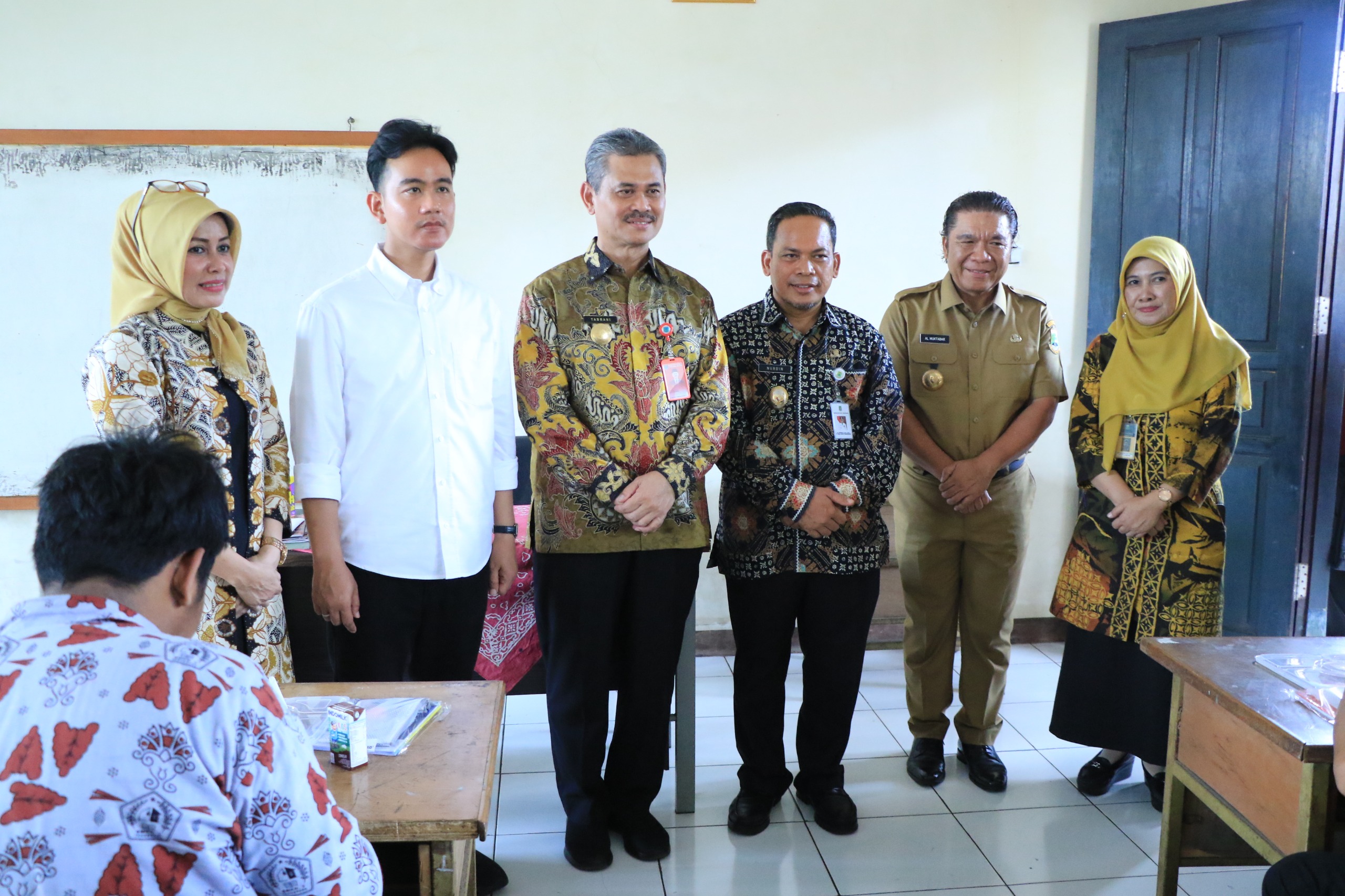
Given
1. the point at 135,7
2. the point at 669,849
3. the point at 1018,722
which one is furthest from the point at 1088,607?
the point at 135,7

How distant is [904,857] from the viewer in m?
2.47

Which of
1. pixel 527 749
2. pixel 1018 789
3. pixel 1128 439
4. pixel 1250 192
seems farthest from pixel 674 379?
pixel 1250 192

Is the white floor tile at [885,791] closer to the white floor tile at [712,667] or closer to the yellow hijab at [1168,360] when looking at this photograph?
the white floor tile at [712,667]

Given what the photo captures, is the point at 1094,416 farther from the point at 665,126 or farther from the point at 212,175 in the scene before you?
the point at 212,175

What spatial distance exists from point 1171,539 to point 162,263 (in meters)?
2.52

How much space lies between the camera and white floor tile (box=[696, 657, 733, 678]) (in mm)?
3941

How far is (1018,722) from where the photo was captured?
3.33m

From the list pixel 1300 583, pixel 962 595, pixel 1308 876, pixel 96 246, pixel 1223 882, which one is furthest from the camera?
pixel 96 246

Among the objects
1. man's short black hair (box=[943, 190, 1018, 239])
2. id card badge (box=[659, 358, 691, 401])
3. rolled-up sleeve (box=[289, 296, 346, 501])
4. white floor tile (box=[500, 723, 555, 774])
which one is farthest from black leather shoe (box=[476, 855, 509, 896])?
man's short black hair (box=[943, 190, 1018, 239])

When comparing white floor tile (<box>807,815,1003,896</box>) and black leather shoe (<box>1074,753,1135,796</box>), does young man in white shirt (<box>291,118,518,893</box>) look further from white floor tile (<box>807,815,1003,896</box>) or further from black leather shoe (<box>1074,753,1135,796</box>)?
black leather shoe (<box>1074,753,1135,796</box>)

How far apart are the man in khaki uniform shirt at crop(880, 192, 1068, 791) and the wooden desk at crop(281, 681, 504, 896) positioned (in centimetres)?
169

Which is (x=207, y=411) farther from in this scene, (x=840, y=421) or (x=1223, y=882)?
(x=1223, y=882)

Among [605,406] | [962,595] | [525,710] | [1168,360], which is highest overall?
[1168,360]

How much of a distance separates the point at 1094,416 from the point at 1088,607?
54cm
